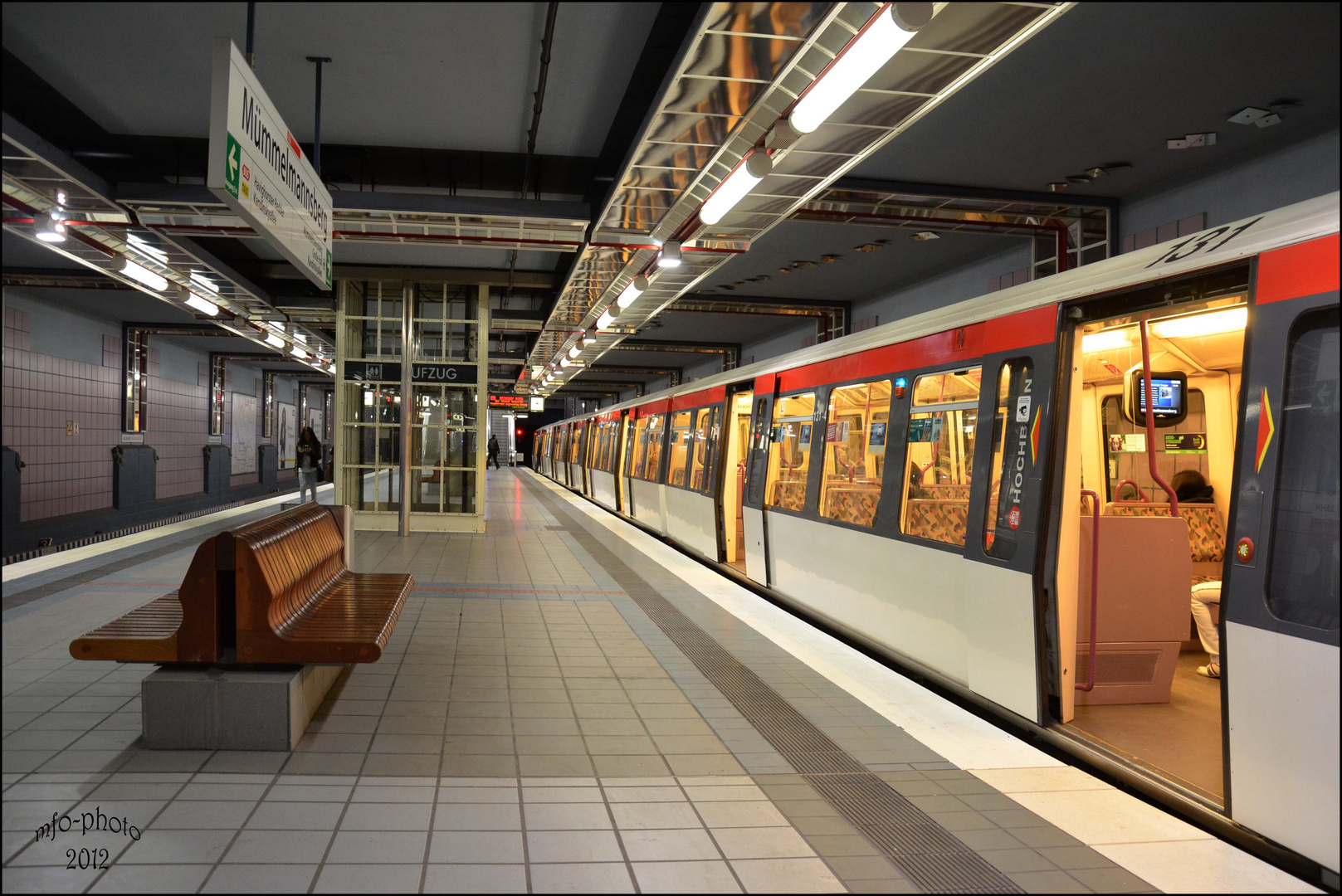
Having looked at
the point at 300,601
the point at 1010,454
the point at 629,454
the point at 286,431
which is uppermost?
the point at 286,431

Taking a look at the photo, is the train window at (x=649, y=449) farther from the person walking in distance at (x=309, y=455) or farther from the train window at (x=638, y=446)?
the person walking in distance at (x=309, y=455)

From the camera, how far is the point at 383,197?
7148 mm

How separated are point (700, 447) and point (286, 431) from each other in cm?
2423

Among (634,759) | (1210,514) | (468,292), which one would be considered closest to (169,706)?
(634,759)

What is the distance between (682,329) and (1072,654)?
13688 mm

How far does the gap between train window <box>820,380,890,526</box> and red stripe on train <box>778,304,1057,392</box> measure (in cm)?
15

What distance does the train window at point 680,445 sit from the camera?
11.2 metres

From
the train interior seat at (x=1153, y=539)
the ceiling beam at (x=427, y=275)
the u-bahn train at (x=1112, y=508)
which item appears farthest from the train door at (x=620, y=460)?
the train interior seat at (x=1153, y=539)

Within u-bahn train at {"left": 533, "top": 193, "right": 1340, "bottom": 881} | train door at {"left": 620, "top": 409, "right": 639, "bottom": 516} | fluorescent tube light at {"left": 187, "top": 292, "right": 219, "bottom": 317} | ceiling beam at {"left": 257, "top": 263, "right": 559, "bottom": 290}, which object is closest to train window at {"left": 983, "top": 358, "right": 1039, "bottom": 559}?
u-bahn train at {"left": 533, "top": 193, "right": 1340, "bottom": 881}

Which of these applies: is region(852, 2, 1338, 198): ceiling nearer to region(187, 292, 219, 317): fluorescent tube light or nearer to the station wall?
region(187, 292, 219, 317): fluorescent tube light

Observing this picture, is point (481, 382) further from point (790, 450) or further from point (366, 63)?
point (366, 63)

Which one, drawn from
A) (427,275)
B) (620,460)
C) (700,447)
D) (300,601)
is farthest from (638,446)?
(300,601)

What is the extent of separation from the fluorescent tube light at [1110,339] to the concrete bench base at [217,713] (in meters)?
5.11

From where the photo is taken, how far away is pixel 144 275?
918 cm
